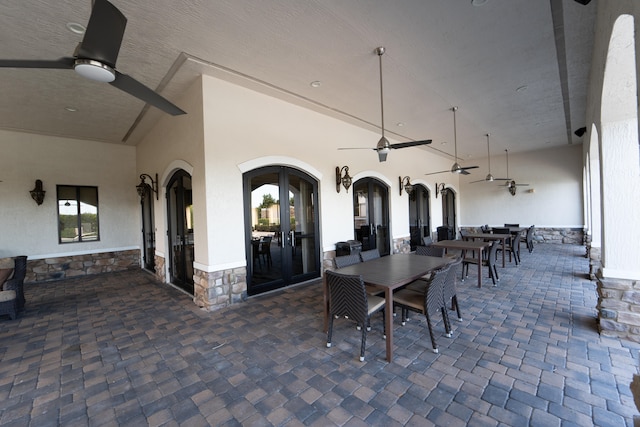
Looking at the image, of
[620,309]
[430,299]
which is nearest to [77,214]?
[430,299]

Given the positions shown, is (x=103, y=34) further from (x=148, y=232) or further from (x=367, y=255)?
(x=148, y=232)

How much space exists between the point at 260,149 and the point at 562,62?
15.7ft

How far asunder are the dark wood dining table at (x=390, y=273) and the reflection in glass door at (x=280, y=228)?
5.83 feet

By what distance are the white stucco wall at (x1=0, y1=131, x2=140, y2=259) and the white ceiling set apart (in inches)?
25.7

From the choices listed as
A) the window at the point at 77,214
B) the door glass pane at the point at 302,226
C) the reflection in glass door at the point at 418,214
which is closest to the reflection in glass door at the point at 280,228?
the door glass pane at the point at 302,226

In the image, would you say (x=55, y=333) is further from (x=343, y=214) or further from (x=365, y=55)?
(x=365, y=55)

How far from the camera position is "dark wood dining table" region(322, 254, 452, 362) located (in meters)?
2.60

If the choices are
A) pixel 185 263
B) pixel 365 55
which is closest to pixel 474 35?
pixel 365 55

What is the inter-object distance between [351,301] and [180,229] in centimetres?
431

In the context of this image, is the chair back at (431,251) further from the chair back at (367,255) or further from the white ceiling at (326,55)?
A: the white ceiling at (326,55)

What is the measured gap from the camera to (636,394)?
0.97 metres

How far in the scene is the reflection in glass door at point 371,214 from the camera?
682cm

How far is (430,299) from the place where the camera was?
9.05ft

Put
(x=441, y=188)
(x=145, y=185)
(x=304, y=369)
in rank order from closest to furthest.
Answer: (x=304, y=369)
(x=145, y=185)
(x=441, y=188)
